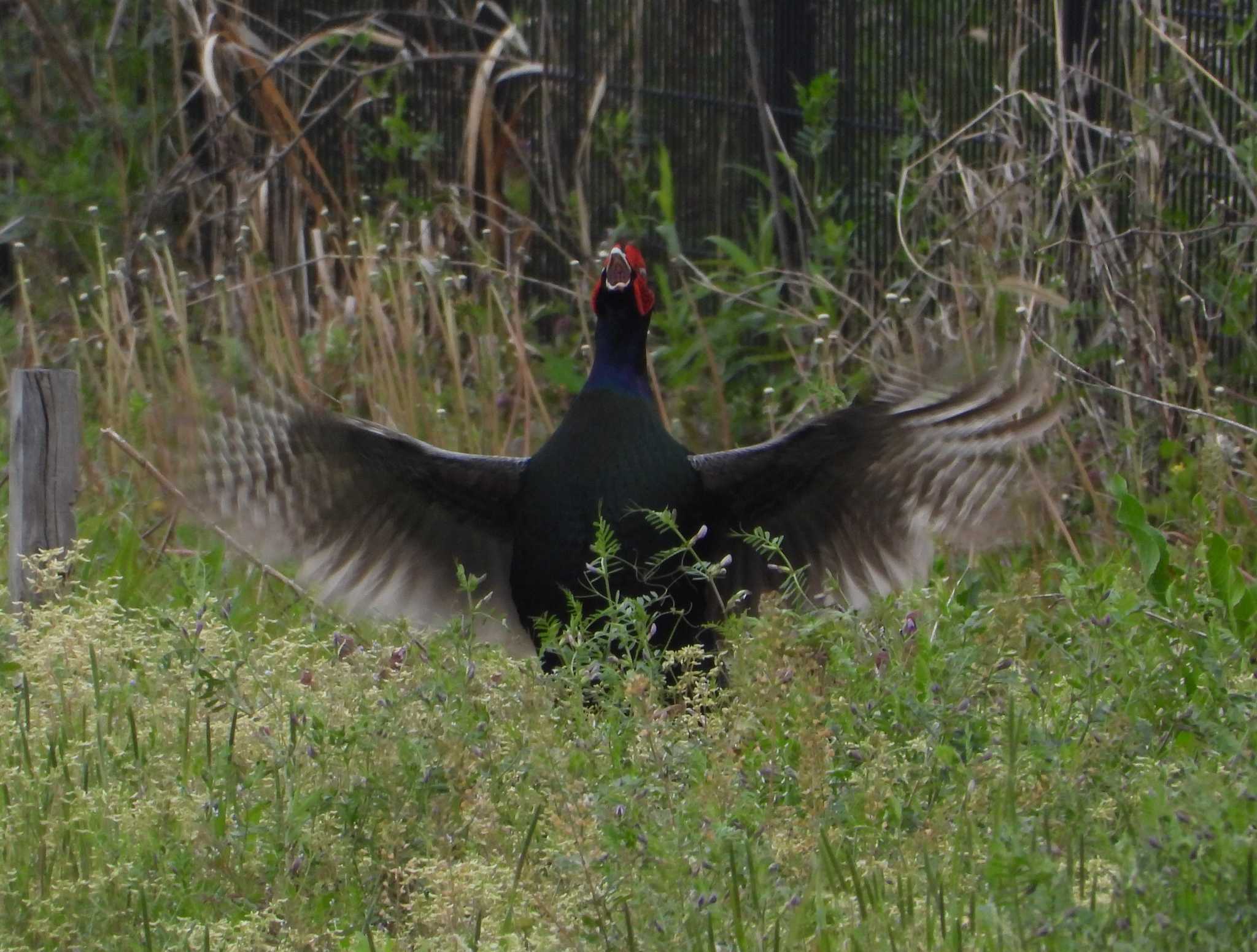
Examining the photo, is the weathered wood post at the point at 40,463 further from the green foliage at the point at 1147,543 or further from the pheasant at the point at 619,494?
the green foliage at the point at 1147,543

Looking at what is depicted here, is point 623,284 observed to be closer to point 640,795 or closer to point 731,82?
point 640,795

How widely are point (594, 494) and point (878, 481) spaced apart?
56 centimetres

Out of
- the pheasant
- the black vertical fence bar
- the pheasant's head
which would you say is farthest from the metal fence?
the pheasant

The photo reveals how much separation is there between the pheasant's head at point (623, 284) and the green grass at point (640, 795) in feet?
3.18

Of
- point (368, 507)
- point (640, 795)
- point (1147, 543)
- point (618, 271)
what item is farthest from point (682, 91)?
point (640, 795)

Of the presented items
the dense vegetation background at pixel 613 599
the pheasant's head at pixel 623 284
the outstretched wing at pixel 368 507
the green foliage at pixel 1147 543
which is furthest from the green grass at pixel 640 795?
the pheasant's head at pixel 623 284

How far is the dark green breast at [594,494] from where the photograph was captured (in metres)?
3.98

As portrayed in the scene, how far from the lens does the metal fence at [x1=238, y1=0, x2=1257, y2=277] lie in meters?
6.97

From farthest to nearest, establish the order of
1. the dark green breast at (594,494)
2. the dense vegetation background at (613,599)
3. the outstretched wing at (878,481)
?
the dark green breast at (594,494) → the outstretched wing at (878,481) → the dense vegetation background at (613,599)

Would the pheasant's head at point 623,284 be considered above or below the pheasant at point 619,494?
above

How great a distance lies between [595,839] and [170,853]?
2.46 feet

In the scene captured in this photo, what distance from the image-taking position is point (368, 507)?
4328mm

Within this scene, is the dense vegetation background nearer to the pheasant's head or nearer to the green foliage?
the green foliage

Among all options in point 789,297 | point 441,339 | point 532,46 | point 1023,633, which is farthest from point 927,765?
point 532,46
